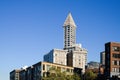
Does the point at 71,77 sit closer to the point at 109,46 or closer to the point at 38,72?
the point at 109,46

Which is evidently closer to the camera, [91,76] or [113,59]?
[91,76]

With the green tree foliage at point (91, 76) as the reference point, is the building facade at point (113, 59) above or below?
above

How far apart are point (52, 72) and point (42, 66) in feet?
80.9

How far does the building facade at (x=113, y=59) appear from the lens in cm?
17080

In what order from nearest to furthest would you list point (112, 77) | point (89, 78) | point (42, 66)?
point (112, 77)
point (89, 78)
point (42, 66)

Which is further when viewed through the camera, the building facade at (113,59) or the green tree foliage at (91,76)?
the building facade at (113,59)

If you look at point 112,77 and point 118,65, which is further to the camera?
point 118,65

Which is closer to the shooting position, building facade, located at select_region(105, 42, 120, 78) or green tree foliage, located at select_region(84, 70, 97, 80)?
green tree foliage, located at select_region(84, 70, 97, 80)

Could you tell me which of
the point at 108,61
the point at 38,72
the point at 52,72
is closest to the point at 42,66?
the point at 38,72

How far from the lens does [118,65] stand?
173 m

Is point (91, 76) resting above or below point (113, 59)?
below

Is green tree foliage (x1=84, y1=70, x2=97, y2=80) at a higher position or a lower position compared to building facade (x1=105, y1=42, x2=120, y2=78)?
lower

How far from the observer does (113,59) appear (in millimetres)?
172125

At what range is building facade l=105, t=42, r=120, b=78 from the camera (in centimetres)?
17080
